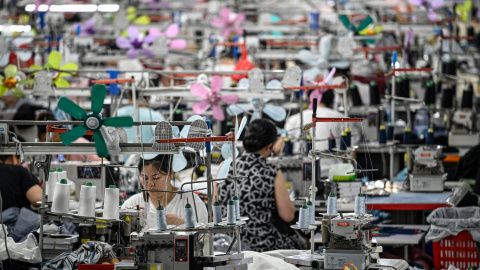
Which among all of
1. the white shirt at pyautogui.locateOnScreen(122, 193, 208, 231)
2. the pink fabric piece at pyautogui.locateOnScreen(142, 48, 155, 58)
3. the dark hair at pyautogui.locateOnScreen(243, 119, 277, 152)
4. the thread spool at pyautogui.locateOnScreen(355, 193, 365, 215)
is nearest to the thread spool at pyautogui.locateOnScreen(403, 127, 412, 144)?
the dark hair at pyautogui.locateOnScreen(243, 119, 277, 152)

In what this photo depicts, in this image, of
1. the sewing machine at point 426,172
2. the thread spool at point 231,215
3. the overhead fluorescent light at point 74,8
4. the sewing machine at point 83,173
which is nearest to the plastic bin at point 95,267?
the thread spool at point 231,215

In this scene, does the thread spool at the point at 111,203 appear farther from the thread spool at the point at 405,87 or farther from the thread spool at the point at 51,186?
the thread spool at the point at 405,87

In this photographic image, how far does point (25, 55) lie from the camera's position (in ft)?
33.9

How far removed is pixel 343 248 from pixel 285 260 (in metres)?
0.48

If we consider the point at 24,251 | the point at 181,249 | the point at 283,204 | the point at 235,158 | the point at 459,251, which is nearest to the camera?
the point at 181,249

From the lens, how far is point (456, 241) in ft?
19.7

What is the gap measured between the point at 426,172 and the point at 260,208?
1781mm

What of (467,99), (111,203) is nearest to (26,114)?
(111,203)

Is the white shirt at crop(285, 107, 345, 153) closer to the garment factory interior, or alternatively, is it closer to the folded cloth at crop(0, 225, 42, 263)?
the garment factory interior

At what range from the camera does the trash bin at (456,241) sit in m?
5.96

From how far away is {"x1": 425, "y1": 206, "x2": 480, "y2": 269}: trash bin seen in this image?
596cm

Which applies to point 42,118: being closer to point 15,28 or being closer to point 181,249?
point 15,28

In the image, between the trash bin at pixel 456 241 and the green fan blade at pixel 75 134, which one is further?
the trash bin at pixel 456 241

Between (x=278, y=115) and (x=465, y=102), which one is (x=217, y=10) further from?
(x=278, y=115)
